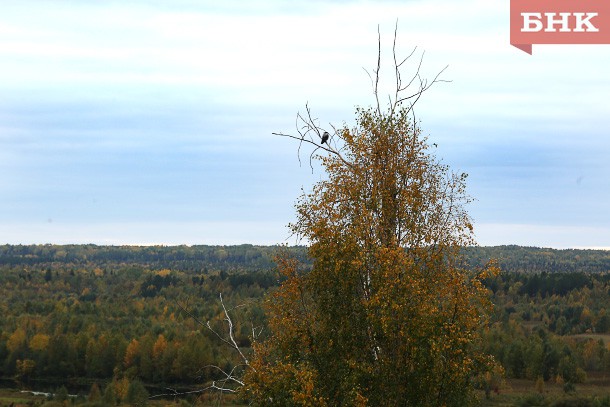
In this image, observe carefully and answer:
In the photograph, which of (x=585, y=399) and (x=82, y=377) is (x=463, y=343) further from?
(x=82, y=377)

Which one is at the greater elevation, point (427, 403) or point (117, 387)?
point (427, 403)

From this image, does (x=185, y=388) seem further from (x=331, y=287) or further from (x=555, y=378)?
(x=331, y=287)

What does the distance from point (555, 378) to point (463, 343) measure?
131 m

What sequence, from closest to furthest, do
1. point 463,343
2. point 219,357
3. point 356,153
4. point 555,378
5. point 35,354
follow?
point 463,343
point 356,153
point 555,378
point 219,357
point 35,354

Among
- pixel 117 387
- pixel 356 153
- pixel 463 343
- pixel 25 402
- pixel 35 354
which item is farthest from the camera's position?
pixel 35 354

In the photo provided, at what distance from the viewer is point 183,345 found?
164 metres

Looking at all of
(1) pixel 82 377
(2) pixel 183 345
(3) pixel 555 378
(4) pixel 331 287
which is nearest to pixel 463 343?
(4) pixel 331 287

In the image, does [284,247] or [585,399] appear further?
[585,399]

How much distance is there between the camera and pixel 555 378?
148 m

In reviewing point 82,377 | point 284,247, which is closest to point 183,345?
point 82,377

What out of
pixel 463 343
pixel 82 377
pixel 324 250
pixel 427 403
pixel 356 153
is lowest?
pixel 82 377

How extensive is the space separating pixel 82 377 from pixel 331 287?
15073 cm

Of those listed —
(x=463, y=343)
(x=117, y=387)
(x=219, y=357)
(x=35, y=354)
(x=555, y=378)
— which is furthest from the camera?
(x=35, y=354)

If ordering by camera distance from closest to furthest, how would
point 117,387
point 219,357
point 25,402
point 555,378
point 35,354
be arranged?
point 25,402 → point 117,387 → point 555,378 → point 219,357 → point 35,354
